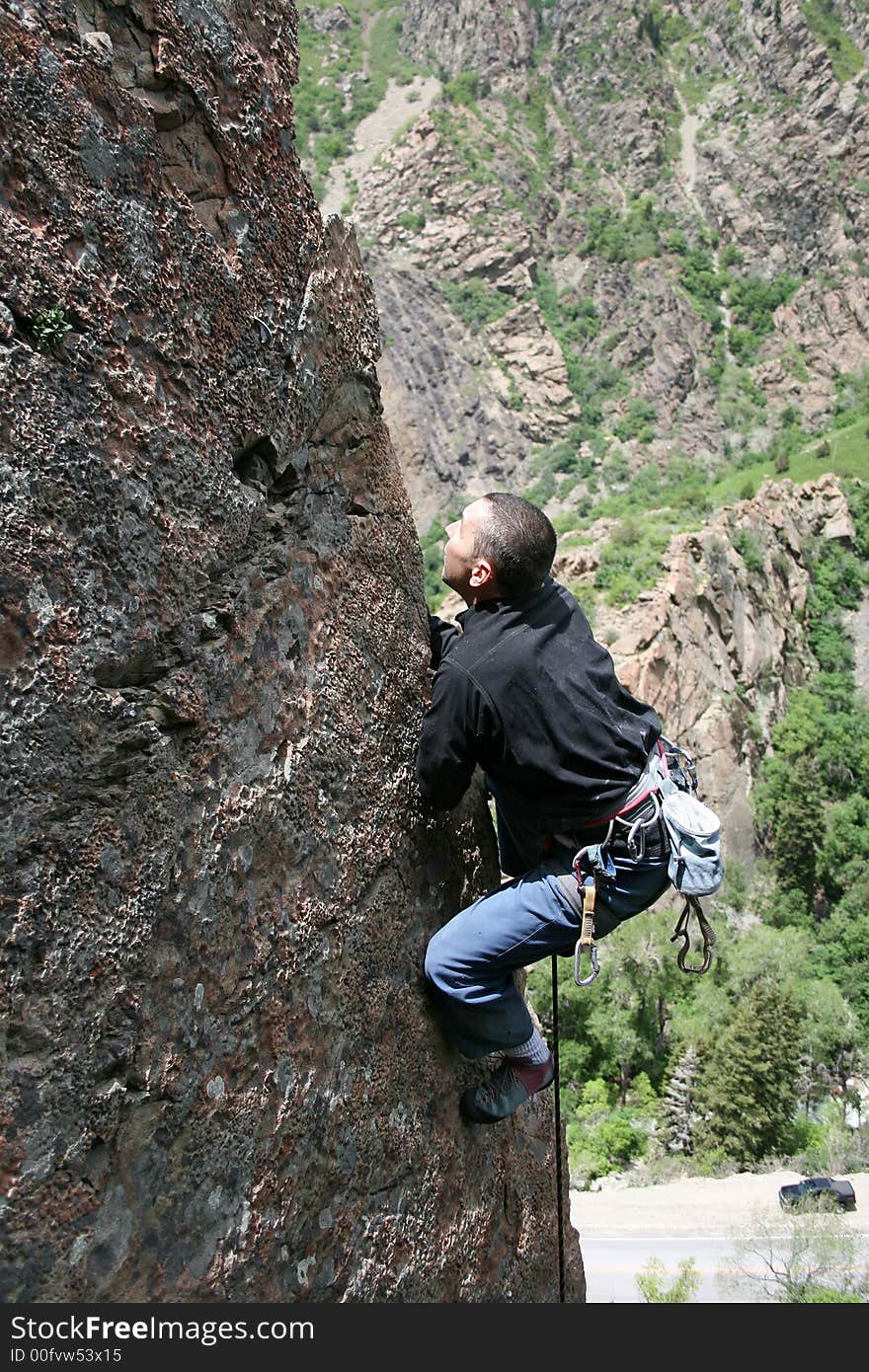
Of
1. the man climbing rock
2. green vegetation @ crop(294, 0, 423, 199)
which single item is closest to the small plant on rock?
the man climbing rock

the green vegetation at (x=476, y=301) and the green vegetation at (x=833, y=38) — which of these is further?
the green vegetation at (x=833, y=38)

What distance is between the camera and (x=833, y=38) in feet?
230

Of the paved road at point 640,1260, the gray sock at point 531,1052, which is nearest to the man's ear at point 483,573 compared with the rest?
the gray sock at point 531,1052

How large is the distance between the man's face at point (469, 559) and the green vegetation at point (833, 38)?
78744mm

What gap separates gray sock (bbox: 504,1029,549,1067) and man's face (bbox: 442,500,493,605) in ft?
4.71

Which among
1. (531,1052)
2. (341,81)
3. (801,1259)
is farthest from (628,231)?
(531,1052)

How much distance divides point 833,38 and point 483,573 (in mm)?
81940

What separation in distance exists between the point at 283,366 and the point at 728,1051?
2639cm

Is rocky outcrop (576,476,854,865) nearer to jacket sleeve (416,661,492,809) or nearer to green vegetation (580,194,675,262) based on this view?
jacket sleeve (416,661,492,809)

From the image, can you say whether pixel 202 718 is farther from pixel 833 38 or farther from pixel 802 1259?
pixel 833 38

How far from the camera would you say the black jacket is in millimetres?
2980

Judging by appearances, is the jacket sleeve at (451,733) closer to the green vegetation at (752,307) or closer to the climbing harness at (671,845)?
the climbing harness at (671,845)

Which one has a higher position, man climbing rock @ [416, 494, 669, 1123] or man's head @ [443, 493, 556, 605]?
man's head @ [443, 493, 556, 605]

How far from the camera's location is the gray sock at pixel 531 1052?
357 cm
